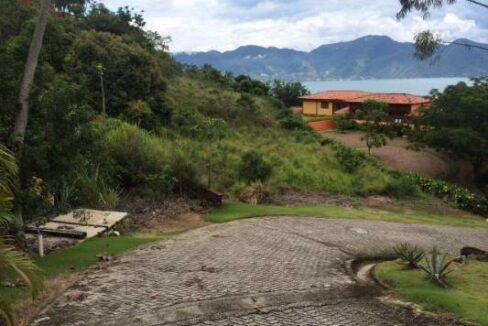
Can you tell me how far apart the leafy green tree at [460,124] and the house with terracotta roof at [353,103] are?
1091cm

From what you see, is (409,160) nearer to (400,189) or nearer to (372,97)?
(400,189)

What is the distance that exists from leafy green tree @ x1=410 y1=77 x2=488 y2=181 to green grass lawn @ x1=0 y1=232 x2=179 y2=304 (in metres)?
27.1

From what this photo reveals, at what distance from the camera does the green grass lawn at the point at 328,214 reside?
16562mm

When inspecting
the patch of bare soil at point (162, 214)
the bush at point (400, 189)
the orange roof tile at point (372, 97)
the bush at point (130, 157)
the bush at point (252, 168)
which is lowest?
the bush at point (400, 189)

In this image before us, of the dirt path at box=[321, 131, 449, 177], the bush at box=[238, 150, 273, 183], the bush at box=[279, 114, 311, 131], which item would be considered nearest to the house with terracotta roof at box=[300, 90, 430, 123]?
the dirt path at box=[321, 131, 449, 177]

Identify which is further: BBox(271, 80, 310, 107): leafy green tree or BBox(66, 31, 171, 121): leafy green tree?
BBox(271, 80, 310, 107): leafy green tree

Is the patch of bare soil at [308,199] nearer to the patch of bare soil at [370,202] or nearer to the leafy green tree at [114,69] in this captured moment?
the patch of bare soil at [370,202]

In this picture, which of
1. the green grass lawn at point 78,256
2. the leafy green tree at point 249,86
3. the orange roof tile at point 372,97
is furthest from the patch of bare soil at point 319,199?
the leafy green tree at point 249,86

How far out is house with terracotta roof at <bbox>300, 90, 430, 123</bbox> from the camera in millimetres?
51922

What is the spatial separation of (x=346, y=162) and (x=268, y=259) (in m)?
18.4

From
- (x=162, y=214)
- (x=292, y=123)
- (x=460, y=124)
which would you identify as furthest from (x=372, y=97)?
(x=162, y=214)

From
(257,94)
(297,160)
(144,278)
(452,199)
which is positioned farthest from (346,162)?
(257,94)

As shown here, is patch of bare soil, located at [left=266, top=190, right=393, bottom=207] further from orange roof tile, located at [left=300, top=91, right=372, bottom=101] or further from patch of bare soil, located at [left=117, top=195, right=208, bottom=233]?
orange roof tile, located at [left=300, top=91, right=372, bottom=101]

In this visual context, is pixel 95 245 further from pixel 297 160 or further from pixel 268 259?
pixel 297 160
